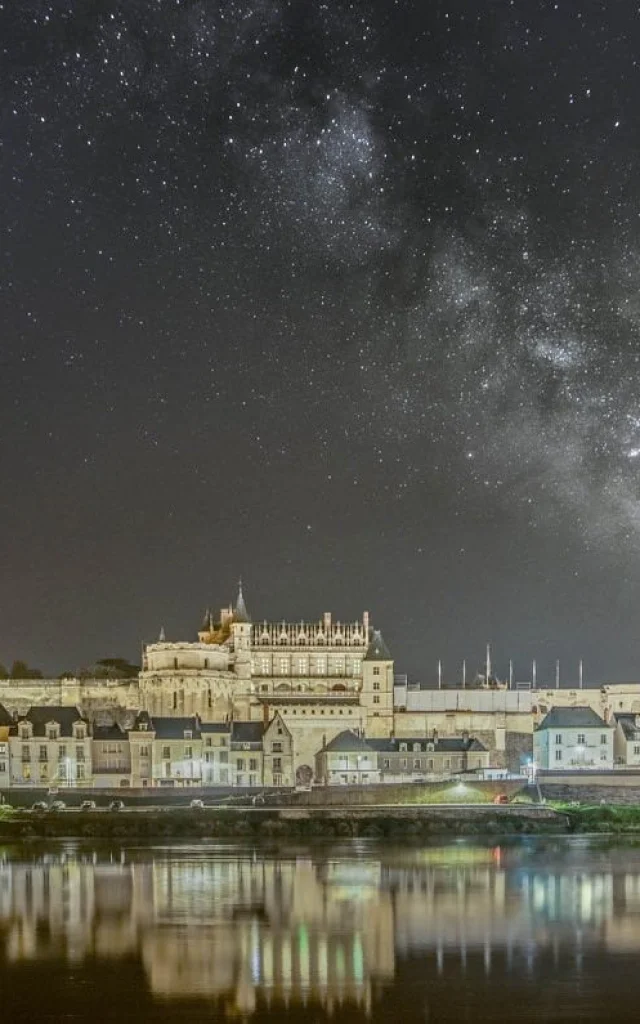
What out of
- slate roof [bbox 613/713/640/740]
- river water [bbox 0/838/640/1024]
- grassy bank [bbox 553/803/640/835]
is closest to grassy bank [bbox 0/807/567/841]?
grassy bank [bbox 553/803/640/835]

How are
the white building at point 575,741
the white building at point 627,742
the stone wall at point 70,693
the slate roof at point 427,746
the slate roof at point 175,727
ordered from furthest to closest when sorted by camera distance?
the stone wall at point 70,693 < the white building at point 627,742 < the white building at point 575,741 < the slate roof at point 427,746 < the slate roof at point 175,727

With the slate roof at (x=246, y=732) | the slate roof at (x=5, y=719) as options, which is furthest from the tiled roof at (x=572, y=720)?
the slate roof at (x=5, y=719)

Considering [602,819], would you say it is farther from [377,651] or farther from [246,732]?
[377,651]

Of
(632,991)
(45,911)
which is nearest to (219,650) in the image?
(45,911)

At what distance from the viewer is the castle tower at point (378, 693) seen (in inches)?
4254

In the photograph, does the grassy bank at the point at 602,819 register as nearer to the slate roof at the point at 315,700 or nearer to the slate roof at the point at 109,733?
the slate roof at the point at 109,733

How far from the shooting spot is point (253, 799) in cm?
7444

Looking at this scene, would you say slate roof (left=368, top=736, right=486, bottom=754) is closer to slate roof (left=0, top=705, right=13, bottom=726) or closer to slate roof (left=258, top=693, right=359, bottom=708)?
slate roof (left=258, top=693, right=359, bottom=708)

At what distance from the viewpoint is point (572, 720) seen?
97.1 metres

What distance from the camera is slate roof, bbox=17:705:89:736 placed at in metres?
89.8

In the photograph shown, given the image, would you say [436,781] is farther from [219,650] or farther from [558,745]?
[219,650]

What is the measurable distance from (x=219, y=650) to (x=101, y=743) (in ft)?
80.9

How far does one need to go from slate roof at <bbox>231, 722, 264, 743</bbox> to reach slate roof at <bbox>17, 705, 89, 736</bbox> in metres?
9.69

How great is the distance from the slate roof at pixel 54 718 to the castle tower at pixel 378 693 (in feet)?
83.0
